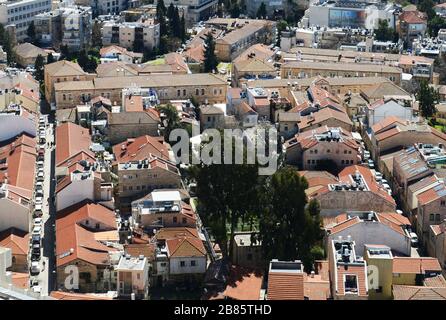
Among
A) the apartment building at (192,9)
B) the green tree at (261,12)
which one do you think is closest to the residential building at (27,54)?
the apartment building at (192,9)

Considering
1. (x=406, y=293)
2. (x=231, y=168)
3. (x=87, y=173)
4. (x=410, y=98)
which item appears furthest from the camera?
(x=410, y=98)

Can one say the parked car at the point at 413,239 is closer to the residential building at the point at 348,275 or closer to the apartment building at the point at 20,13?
the residential building at the point at 348,275

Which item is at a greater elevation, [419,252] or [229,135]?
[229,135]

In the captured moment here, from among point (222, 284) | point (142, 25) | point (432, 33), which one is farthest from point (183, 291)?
point (432, 33)

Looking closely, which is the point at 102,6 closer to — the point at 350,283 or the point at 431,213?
the point at 431,213

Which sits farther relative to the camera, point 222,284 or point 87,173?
point 87,173

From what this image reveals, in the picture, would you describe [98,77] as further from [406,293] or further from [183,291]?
[406,293]
